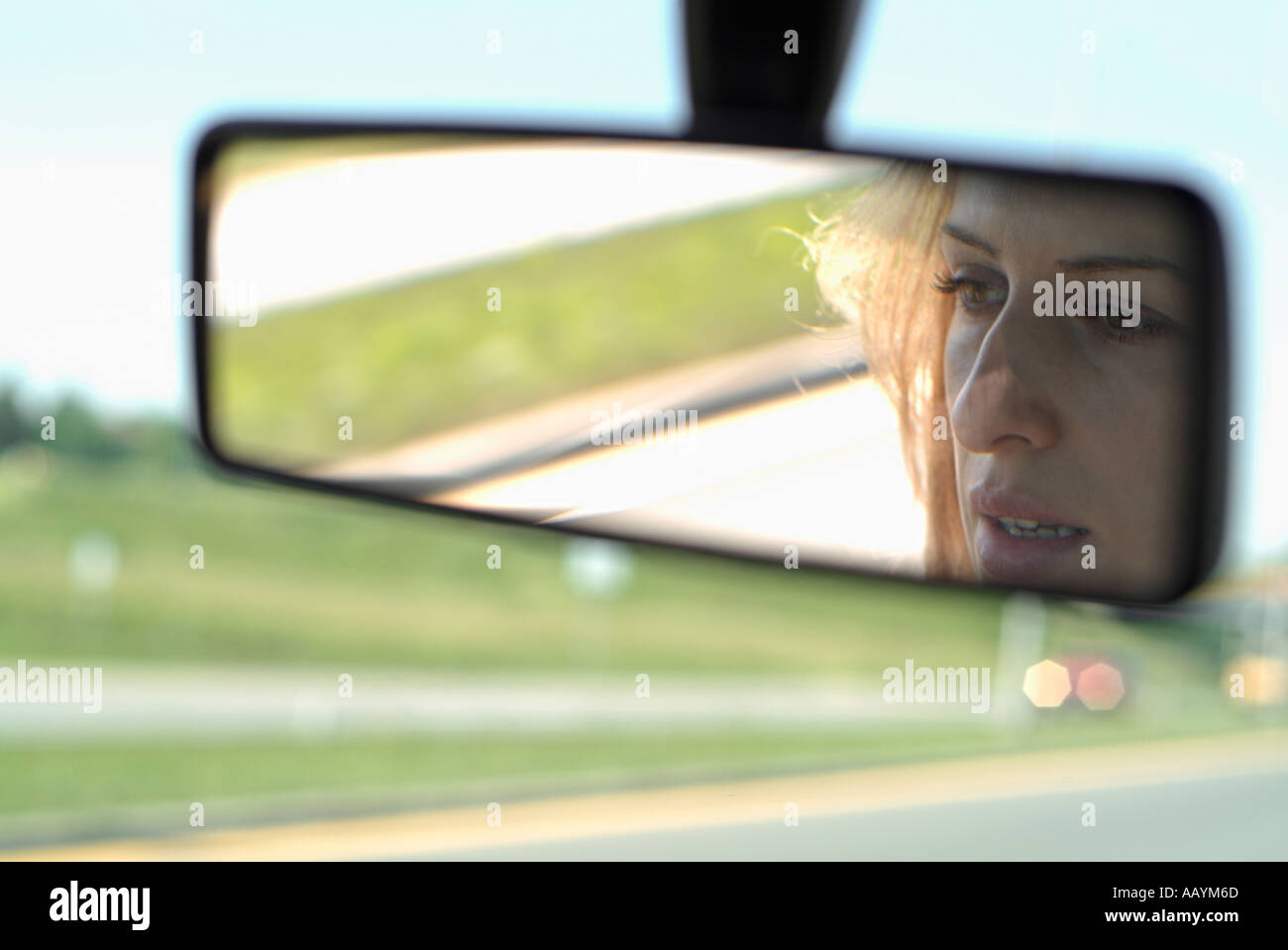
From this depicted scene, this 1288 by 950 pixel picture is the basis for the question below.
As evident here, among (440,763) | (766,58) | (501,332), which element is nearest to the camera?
(766,58)

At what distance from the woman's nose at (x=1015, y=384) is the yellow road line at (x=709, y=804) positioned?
582 centimetres

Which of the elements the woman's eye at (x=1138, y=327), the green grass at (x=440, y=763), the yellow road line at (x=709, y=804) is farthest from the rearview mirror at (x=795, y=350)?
the green grass at (x=440, y=763)

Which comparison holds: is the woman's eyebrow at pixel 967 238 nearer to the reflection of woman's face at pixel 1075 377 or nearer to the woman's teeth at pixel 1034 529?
the reflection of woman's face at pixel 1075 377

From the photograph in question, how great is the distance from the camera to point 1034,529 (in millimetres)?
1387

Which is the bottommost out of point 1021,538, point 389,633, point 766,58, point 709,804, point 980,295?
point 709,804

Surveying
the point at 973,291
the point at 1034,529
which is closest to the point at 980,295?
the point at 973,291

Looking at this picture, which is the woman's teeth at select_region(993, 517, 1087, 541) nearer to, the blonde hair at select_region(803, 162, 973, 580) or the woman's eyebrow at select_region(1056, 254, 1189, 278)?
the blonde hair at select_region(803, 162, 973, 580)

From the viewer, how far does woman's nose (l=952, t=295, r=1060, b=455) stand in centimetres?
128

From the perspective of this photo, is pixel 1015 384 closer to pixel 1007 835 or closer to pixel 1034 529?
pixel 1034 529

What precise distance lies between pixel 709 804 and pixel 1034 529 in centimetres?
751

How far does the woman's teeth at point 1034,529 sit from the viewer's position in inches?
53.4

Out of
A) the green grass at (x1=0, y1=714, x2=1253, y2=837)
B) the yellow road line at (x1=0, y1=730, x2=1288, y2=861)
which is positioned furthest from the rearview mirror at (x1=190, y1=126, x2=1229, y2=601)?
the green grass at (x1=0, y1=714, x2=1253, y2=837)
